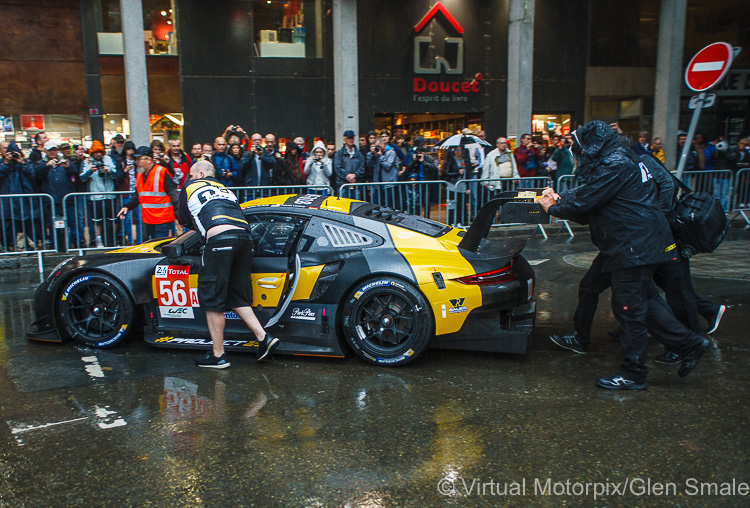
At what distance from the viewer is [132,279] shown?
5.55 meters

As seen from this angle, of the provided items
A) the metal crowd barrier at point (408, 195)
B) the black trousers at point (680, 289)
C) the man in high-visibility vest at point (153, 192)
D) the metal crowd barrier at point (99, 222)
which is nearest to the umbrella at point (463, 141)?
the metal crowd barrier at point (408, 195)

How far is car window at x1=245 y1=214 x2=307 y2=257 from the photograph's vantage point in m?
5.43

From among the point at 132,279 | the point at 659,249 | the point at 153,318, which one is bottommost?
the point at 153,318

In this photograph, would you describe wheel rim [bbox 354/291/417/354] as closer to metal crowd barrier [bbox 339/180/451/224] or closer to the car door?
the car door

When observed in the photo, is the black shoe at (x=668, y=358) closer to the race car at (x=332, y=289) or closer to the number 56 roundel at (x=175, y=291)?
the race car at (x=332, y=289)

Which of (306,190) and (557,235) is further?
(557,235)

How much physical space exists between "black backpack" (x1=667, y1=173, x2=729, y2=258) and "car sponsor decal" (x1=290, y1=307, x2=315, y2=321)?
3.07 metres

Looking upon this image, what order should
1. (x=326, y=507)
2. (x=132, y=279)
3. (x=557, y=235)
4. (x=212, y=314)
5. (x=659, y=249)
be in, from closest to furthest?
(x=326, y=507) < (x=659, y=249) < (x=212, y=314) < (x=132, y=279) < (x=557, y=235)

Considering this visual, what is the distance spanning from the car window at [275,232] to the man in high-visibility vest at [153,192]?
330cm

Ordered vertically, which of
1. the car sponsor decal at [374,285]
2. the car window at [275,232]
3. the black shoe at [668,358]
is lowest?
the black shoe at [668,358]

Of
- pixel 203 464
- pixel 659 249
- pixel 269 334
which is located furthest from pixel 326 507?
pixel 659 249

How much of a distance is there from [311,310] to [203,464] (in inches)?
73.5

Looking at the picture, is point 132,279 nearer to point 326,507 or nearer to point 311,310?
point 311,310

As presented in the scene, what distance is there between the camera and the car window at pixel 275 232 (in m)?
5.43
